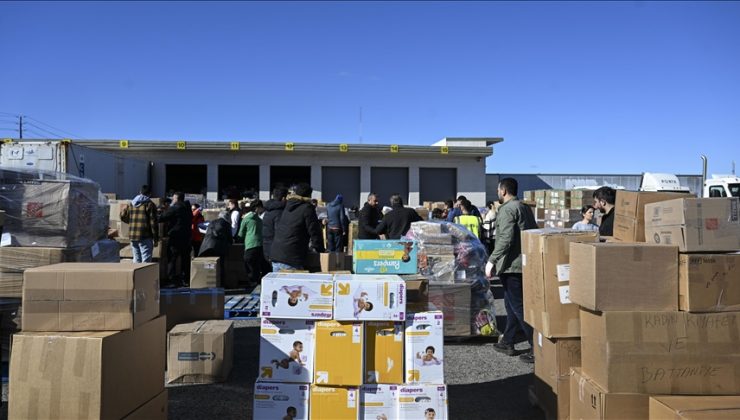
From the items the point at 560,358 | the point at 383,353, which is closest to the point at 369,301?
the point at 383,353

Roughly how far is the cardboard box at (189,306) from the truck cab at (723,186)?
50.8 feet

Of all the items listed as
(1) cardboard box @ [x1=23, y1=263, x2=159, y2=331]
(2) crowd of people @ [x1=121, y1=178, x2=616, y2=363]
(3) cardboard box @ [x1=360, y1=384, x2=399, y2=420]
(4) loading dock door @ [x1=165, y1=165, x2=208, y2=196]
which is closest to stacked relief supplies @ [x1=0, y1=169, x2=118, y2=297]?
(1) cardboard box @ [x1=23, y1=263, x2=159, y2=331]

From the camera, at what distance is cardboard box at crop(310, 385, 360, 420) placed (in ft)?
11.3

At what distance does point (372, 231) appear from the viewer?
30.5 ft

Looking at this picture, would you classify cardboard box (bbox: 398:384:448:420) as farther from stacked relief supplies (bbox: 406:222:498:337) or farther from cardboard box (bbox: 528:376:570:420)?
stacked relief supplies (bbox: 406:222:498:337)

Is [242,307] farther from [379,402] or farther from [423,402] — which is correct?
[423,402]

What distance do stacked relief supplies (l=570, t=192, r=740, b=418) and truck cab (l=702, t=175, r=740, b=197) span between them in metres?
14.4

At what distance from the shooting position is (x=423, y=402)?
3.47m

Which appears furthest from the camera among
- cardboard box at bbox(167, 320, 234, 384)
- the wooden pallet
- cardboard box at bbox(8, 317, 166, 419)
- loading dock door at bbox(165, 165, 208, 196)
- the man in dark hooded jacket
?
loading dock door at bbox(165, 165, 208, 196)

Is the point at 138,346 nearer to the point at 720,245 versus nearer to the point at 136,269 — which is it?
the point at 136,269

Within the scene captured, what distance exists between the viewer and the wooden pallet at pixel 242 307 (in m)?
7.83

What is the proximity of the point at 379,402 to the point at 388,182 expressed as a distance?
19460 mm

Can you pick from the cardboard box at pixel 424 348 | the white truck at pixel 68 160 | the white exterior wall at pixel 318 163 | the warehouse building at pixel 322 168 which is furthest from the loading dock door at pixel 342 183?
the cardboard box at pixel 424 348

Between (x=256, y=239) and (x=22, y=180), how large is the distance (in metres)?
5.23
